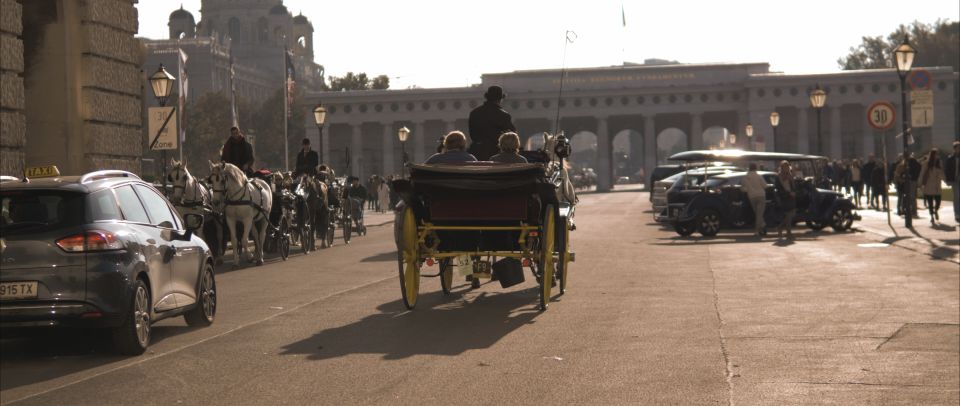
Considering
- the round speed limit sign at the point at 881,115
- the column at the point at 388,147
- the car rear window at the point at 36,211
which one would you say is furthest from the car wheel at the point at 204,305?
the column at the point at 388,147

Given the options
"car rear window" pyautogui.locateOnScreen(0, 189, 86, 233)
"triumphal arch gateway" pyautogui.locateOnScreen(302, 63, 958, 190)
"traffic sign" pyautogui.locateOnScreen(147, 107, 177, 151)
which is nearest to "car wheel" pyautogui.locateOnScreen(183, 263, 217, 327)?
"car rear window" pyautogui.locateOnScreen(0, 189, 86, 233)

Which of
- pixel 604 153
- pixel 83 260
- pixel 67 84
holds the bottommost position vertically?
pixel 83 260

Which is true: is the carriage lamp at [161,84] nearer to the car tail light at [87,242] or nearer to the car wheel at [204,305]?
the car wheel at [204,305]

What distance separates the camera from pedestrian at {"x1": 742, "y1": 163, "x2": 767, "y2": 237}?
3022 centimetres

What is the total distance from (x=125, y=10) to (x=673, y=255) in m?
9.43

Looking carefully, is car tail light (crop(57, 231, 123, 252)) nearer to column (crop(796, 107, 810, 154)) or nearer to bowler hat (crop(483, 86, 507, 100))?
bowler hat (crop(483, 86, 507, 100))

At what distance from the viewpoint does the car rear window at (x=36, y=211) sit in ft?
34.6

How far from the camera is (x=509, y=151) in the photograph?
14578 millimetres

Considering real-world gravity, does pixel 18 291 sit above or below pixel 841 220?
above

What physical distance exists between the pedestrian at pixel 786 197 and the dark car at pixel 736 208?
1251mm

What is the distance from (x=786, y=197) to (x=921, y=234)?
106 inches

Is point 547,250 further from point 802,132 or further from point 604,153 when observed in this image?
point 604,153

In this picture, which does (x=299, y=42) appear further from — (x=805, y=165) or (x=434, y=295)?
(x=434, y=295)

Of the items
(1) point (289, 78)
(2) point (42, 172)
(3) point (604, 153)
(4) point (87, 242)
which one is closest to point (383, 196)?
(1) point (289, 78)
